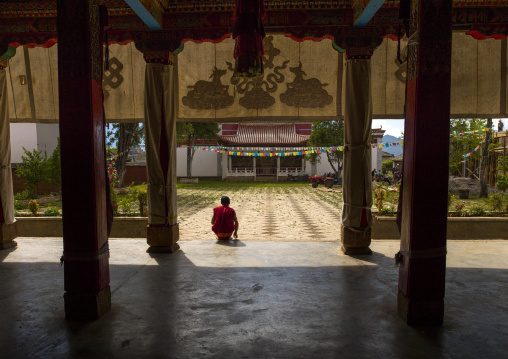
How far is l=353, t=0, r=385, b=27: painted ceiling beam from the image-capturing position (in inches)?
163

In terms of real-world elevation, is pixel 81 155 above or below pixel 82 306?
above

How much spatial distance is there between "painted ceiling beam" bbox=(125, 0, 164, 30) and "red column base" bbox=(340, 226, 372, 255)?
3.73 metres

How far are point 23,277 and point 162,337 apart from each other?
2.26 metres

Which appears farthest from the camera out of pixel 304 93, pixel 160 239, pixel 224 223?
pixel 304 93

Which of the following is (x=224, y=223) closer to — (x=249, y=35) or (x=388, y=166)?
(x=249, y=35)

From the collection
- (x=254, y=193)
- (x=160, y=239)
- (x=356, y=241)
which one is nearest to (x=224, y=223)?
(x=160, y=239)

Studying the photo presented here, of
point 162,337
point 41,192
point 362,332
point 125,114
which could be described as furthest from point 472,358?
point 41,192

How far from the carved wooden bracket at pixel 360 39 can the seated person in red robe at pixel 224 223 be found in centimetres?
293

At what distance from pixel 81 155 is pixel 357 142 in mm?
3406

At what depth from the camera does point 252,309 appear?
3.03m

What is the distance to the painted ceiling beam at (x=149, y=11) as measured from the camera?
425 centimetres

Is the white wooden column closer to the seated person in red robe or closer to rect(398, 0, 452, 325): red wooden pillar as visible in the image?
the seated person in red robe

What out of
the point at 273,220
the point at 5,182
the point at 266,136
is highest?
the point at 266,136

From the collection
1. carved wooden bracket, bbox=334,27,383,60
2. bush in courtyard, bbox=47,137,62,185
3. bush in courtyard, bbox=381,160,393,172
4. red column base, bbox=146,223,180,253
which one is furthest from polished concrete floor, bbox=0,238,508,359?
bush in courtyard, bbox=381,160,393,172
